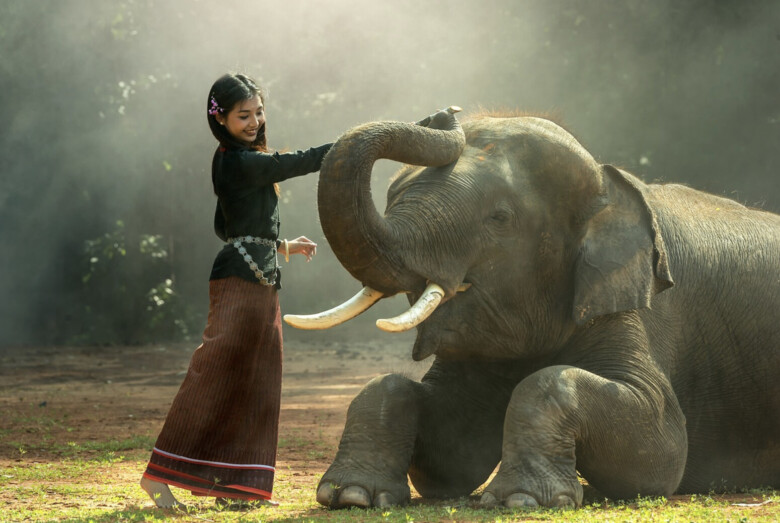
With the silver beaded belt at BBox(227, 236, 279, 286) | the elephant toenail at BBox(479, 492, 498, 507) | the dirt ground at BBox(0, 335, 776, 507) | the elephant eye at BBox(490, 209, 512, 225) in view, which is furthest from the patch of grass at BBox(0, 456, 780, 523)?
the elephant eye at BBox(490, 209, 512, 225)

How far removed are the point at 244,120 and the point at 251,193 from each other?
1.12 ft

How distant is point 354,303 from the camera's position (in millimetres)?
4895

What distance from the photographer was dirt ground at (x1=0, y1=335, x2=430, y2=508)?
7852mm

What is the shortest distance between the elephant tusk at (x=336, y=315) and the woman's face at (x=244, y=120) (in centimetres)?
93

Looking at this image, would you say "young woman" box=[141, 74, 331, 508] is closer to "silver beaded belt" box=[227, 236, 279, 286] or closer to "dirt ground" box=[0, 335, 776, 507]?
"silver beaded belt" box=[227, 236, 279, 286]

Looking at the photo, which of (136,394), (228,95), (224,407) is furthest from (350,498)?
(136,394)

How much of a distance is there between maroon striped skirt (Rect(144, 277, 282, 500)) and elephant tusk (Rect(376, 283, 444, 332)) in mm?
788

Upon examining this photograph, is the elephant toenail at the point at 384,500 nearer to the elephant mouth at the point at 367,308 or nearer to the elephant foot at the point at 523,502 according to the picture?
the elephant foot at the point at 523,502

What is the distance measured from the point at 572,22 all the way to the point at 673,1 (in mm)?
1664

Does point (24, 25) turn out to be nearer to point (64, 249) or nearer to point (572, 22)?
point (64, 249)

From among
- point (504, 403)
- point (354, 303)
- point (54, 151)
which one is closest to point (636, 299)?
point (504, 403)

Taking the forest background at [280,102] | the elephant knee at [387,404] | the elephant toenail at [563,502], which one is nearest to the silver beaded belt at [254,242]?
the elephant knee at [387,404]

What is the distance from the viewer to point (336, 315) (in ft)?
15.7

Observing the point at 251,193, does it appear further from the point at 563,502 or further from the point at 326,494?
the point at 563,502
